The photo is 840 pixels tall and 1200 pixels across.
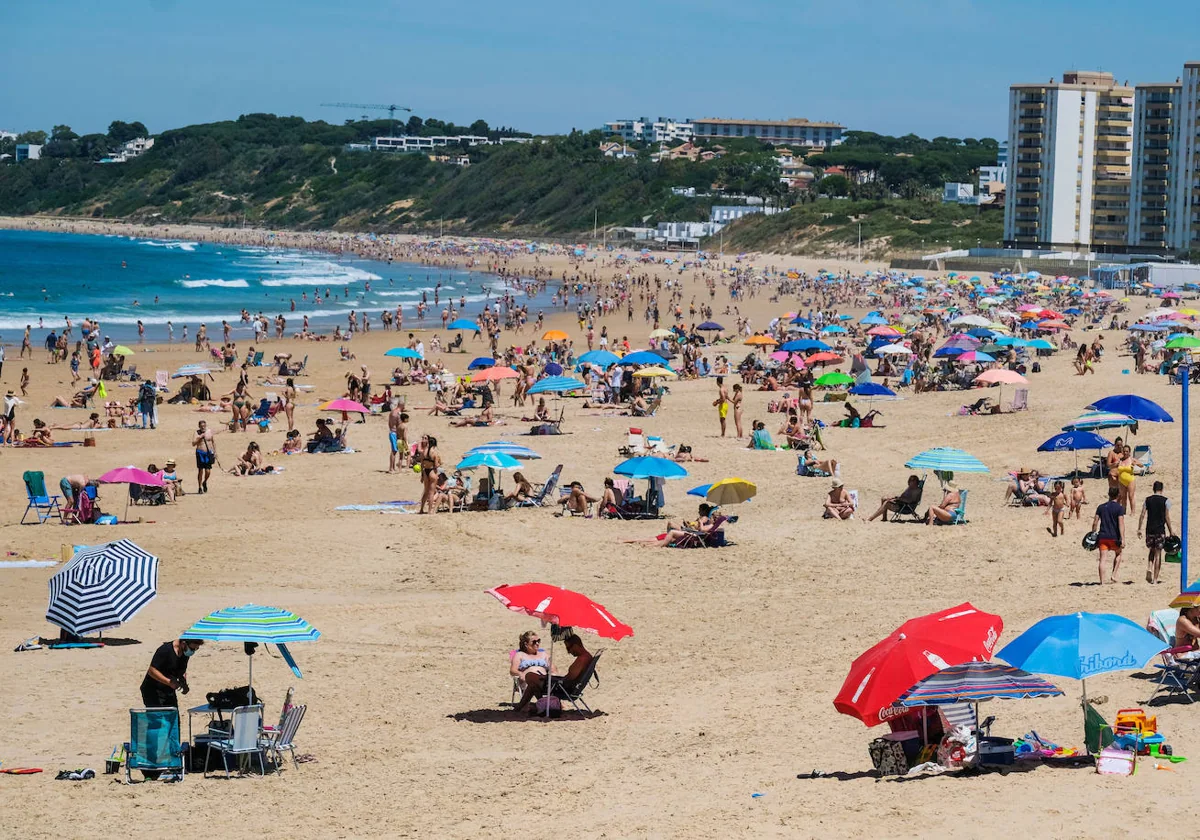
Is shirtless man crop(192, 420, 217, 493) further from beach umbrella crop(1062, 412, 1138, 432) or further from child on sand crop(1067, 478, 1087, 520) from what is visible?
beach umbrella crop(1062, 412, 1138, 432)

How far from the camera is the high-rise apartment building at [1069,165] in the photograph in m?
94.6

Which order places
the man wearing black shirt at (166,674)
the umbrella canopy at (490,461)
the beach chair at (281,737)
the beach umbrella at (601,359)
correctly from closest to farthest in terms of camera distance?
the beach chair at (281,737) < the man wearing black shirt at (166,674) < the umbrella canopy at (490,461) < the beach umbrella at (601,359)

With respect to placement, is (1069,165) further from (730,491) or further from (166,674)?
(166,674)

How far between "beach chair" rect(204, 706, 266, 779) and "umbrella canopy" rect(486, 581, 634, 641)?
1.96 m

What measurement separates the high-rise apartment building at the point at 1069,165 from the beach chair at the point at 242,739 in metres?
90.6

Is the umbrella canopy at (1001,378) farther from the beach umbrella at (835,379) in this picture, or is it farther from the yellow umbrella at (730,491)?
the yellow umbrella at (730,491)

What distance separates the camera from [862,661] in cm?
847

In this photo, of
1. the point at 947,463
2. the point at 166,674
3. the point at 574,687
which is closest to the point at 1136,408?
the point at 947,463

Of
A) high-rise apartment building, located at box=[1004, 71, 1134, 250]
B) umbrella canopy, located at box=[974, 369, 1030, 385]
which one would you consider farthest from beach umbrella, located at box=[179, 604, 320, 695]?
high-rise apartment building, located at box=[1004, 71, 1134, 250]

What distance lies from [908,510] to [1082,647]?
30.1ft

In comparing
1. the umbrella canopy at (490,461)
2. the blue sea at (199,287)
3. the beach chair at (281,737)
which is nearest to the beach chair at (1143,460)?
the umbrella canopy at (490,461)

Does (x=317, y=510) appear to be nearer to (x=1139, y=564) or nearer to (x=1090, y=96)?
(x=1139, y=564)

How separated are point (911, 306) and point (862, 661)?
50.2 metres

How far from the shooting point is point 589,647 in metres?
11.9
